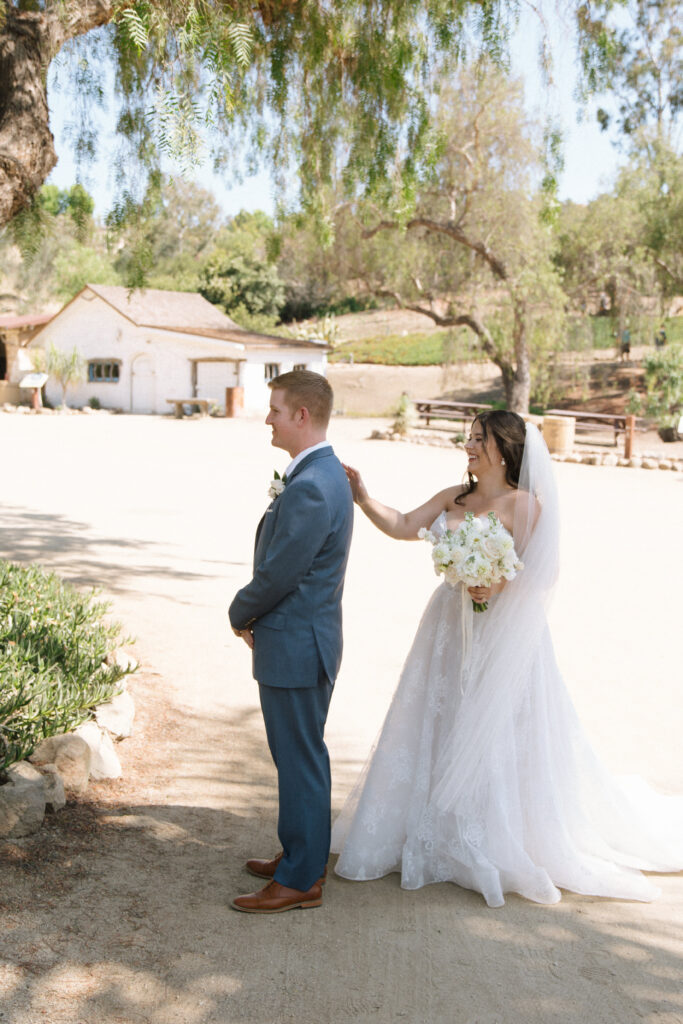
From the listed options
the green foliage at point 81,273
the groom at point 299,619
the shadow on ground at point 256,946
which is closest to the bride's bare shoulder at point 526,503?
the groom at point 299,619

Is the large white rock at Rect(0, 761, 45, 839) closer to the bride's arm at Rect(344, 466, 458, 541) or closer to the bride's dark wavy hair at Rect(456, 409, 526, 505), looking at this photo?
the bride's arm at Rect(344, 466, 458, 541)

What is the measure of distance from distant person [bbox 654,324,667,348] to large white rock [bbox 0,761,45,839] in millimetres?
40993

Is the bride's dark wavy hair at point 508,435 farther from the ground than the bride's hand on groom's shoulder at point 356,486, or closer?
farther from the ground

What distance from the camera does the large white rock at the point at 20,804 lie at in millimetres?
3912

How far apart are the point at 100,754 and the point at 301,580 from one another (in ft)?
6.56

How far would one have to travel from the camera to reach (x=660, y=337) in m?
43.2

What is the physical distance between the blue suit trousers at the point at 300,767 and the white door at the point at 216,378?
35515 millimetres

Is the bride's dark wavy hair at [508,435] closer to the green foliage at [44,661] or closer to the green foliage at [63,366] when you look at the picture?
the green foliage at [44,661]

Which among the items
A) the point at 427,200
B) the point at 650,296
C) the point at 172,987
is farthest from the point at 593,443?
the point at 172,987

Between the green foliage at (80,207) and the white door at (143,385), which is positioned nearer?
the green foliage at (80,207)

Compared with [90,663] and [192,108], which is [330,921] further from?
[192,108]

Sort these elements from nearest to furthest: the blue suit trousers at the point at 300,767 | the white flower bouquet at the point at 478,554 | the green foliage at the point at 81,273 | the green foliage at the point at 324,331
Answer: the blue suit trousers at the point at 300,767 → the white flower bouquet at the point at 478,554 → the green foliage at the point at 324,331 → the green foliage at the point at 81,273

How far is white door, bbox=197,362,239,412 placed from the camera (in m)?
38.5

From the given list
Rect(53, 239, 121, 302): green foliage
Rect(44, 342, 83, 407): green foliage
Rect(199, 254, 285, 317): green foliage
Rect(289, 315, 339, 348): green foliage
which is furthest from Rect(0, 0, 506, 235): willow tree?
Rect(53, 239, 121, 302): green foliage
